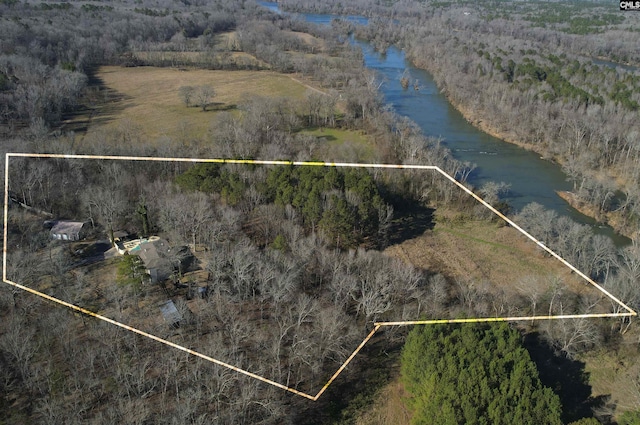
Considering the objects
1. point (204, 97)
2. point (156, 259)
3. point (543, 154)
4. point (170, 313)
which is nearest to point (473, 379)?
point (170, 313)

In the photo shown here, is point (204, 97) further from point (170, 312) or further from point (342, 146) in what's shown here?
point (170, 312)

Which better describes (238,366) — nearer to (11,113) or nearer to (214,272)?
(214,272)

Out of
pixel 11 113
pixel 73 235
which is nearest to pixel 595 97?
pixel 73 235

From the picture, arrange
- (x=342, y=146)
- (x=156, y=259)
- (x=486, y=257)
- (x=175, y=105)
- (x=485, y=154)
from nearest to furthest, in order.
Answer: (x=156, y=259) < (x=486, y=257) < (x=342, y=146) < (x=485, y=154) < (x=175, y=105)

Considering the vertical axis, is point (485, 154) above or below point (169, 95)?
below

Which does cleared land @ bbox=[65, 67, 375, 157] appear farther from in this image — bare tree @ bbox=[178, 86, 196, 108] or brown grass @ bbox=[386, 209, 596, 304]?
brown grass @ bbox=[386, 209, 596, 304]

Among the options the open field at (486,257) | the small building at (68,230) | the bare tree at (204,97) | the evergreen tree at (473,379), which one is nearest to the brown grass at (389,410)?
the evergreen tree at (473,379)
